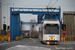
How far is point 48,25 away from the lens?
24.8m

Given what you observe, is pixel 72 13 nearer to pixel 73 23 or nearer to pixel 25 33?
pixel 73 23

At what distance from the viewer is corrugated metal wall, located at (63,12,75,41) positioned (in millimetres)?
43066

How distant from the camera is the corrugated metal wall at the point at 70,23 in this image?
141 ft

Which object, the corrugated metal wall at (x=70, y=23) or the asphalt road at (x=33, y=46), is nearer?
the asphalt road at (x=33, y=46)

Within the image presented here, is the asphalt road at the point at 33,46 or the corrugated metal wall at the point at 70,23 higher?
the corrugated metal wall at the point at 70,23

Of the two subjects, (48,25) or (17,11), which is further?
(17,11)

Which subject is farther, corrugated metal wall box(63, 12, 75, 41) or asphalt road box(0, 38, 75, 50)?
corrugated metal wall box(63, 12, 75, 41)

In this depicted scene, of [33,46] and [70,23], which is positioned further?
[70,23]

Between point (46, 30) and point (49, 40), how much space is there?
1.42 metres

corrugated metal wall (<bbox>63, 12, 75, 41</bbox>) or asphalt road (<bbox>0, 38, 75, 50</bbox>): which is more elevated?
corrugated metal wall (<bbox>63, 12, 75, 41</bbox>)

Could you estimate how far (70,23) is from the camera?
4347 cm

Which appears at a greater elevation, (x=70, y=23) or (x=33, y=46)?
(x=70, y=23)

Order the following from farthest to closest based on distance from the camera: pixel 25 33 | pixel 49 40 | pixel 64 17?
pixel 25 33 < pixel 64 17 < pixel 49 40

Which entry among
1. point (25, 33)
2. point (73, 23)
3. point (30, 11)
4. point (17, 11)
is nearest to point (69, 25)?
point (73, 23)
